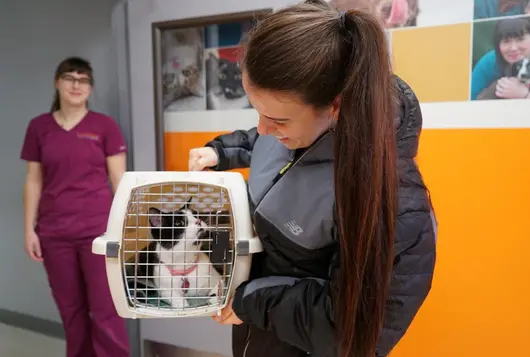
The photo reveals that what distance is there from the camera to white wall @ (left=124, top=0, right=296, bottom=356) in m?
1.83

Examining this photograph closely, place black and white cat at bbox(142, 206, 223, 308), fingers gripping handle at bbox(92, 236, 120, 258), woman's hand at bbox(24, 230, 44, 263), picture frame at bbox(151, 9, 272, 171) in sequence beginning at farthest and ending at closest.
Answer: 1. woman's hand at bbox(24, 230, 44, 263)
2. picture frame at bbox(151, 9, 272, 171)
3. black and white cat at bbox(142, 206, 223, 308)
4. fingers gripping handle at bbox(92, 236, 120, 258)

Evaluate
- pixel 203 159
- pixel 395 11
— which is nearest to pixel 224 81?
pixel 395 11

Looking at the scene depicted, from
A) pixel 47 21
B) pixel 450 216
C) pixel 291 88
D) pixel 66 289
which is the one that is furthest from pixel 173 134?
pixel 291 88

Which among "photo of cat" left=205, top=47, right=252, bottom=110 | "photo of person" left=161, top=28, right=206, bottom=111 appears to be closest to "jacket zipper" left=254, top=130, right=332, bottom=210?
"photo of cat" left=205, top=47, right=252, bottom=110

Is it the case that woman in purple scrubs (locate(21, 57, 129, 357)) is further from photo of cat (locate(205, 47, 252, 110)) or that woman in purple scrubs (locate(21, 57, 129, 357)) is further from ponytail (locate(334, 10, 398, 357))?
ponytail (locate(334, 10, 398, 357))

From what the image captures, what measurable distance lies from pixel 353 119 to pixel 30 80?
218cm

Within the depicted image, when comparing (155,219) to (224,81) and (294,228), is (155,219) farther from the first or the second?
(224,81)

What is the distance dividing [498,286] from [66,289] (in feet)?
5.25

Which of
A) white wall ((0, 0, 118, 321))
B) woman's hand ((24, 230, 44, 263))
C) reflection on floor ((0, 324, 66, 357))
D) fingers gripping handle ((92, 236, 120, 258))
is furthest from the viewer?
reflection on floor ((0, 324, 66, 357))

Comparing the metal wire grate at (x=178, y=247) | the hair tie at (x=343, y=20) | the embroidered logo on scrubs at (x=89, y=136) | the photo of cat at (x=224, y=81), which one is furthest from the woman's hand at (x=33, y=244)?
the hair tie at (x=343, y=20)

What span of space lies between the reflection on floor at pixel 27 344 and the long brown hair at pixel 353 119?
80.5 inches

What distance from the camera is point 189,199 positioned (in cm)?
115

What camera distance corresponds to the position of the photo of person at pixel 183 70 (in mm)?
1859

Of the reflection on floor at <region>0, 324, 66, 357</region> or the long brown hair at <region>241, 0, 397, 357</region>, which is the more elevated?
the long brown hair at <region>241, 0, 397, 357</region>
